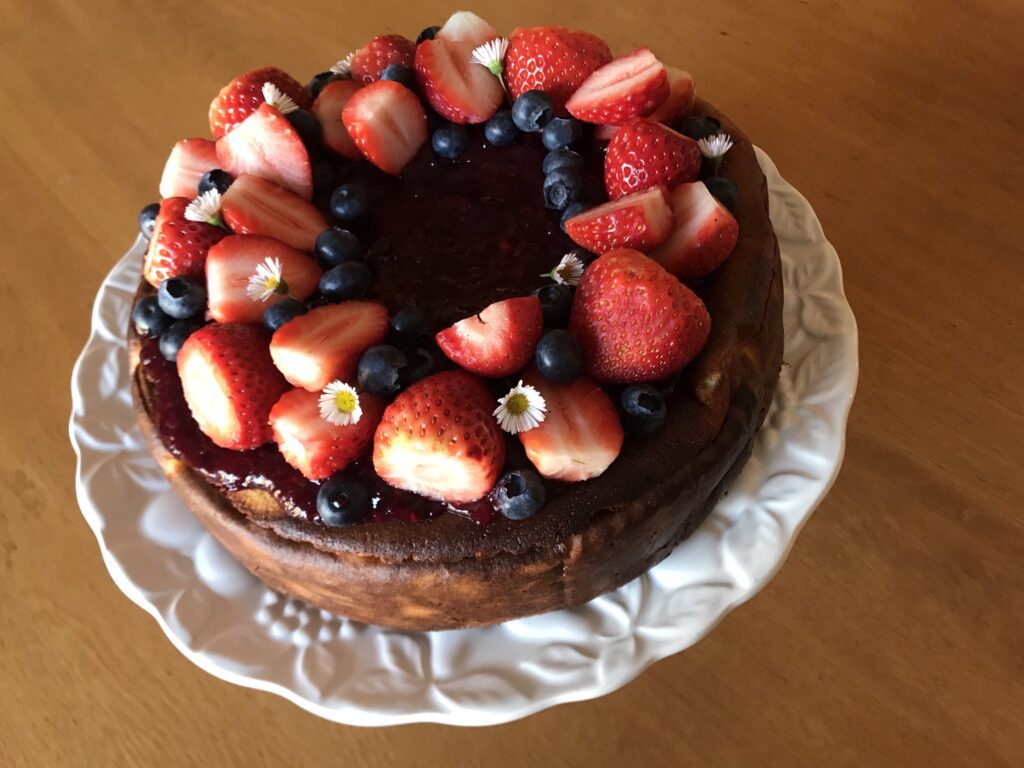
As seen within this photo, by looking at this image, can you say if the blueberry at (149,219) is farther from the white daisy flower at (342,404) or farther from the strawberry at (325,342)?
the white daisy flower at (342,404)

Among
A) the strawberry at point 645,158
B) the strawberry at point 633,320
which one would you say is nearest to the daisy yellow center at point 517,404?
the strawberry at point 633,320

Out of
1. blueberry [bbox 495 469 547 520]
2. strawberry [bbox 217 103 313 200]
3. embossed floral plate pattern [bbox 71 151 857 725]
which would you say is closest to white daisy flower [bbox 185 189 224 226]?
strawberry [bbox 217 103 313 200]

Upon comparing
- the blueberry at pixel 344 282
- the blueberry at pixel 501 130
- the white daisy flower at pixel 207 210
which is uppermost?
the white daisy flower at pixel 207 210

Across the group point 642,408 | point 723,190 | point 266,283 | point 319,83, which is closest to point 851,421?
point 723,190

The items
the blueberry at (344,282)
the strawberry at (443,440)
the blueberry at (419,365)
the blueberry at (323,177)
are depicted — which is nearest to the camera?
the strawberry at (443,440)

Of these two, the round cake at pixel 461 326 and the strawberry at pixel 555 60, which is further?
the strawberry at pixel 555 60

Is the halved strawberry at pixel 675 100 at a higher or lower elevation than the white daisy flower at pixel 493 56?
lower

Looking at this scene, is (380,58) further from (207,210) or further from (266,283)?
(266,283)

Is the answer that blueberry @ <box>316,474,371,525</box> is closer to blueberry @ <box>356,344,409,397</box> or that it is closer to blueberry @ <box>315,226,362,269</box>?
blueberry @ <box>356,344,409,397</box>
